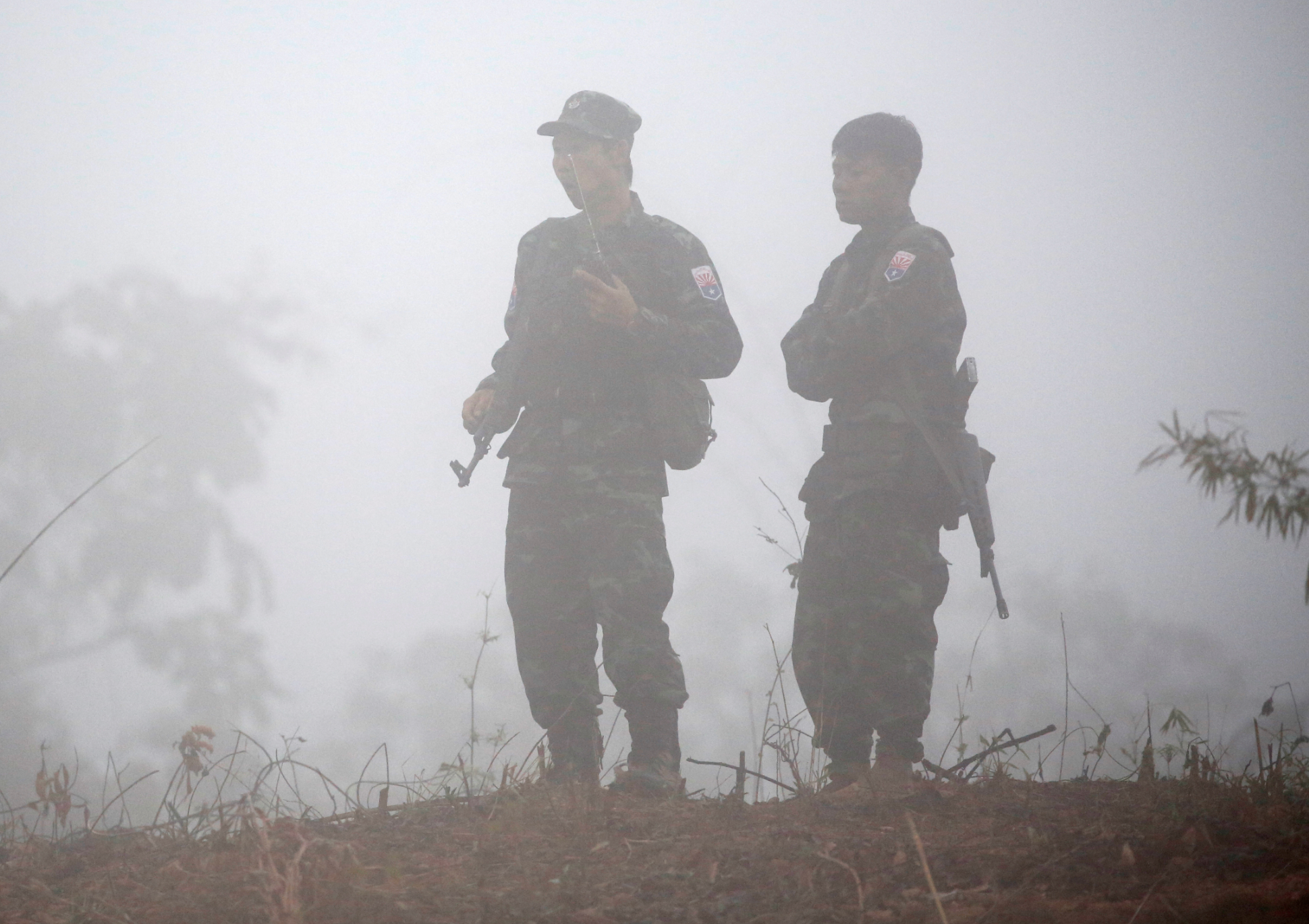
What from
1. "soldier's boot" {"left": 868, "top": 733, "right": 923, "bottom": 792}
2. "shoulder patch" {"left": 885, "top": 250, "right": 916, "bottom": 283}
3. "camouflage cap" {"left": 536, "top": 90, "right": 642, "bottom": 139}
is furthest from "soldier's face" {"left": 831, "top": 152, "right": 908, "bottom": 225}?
"soldier's boot" {"left": 868, "top": 733, "right": 923, "bottom": 792}

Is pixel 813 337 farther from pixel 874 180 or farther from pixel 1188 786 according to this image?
pixel 1188 786

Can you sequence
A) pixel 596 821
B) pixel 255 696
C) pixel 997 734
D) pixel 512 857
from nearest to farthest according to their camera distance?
pixel 512 857 < pixel 596 821 < pixel 997 734 < pixel 255 696

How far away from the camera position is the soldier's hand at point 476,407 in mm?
3816

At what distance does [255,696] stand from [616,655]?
13521 mm

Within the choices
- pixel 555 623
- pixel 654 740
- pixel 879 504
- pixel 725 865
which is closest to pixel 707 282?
pixel 879 504

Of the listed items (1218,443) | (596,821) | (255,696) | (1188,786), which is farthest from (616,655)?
(255,696)

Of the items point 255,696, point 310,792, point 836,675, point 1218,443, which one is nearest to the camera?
point 1218,443

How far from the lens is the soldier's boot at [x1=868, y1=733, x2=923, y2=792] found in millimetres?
3076

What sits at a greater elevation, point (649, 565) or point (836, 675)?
point (649, 565)

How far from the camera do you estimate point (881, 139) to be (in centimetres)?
356

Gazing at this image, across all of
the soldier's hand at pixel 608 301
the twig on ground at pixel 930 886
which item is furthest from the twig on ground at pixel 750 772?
the soldier's hand at pixel 608 301

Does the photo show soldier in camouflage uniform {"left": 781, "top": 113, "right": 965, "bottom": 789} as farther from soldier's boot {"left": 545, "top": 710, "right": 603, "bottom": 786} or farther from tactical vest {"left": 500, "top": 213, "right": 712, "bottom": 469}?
soldier's boot {"left": 545, "top": 710, "right": 603, "bottom": 786}

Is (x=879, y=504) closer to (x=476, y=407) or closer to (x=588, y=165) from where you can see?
(x=476, y=407)

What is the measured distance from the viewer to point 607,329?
364 centimetres
